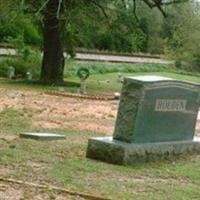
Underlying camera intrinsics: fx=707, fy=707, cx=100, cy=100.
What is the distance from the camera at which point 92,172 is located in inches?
308

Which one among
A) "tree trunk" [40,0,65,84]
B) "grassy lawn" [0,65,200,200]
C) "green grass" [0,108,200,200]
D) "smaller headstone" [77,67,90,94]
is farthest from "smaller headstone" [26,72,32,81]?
"green grass" [0,108,200,200]

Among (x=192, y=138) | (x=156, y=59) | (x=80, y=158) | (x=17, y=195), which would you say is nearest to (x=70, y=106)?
(x=192, y=138)

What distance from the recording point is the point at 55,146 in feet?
31.4

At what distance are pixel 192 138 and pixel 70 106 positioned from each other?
7.40m

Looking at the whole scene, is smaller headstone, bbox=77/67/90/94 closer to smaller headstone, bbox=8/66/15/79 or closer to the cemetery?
the cemetery

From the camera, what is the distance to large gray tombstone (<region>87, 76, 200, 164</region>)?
8648 mm

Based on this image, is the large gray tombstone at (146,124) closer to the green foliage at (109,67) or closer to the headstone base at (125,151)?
the headstone base at (125,151)

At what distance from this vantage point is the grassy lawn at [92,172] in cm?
711

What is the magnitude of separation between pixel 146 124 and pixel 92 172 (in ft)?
4.52

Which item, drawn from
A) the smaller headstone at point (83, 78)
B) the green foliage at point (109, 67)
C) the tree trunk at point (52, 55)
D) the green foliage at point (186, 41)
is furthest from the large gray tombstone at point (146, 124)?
the green foliage at point (186, 41)

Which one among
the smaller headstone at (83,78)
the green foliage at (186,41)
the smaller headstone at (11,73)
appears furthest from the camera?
the green foliage at (186,41)

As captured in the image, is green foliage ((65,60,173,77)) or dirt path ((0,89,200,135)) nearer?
dirt path ((0,89,200,135))

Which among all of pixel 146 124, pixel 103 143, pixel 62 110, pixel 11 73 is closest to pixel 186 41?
pixel 11 73

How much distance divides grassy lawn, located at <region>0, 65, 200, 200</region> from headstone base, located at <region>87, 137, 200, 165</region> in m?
0.10
